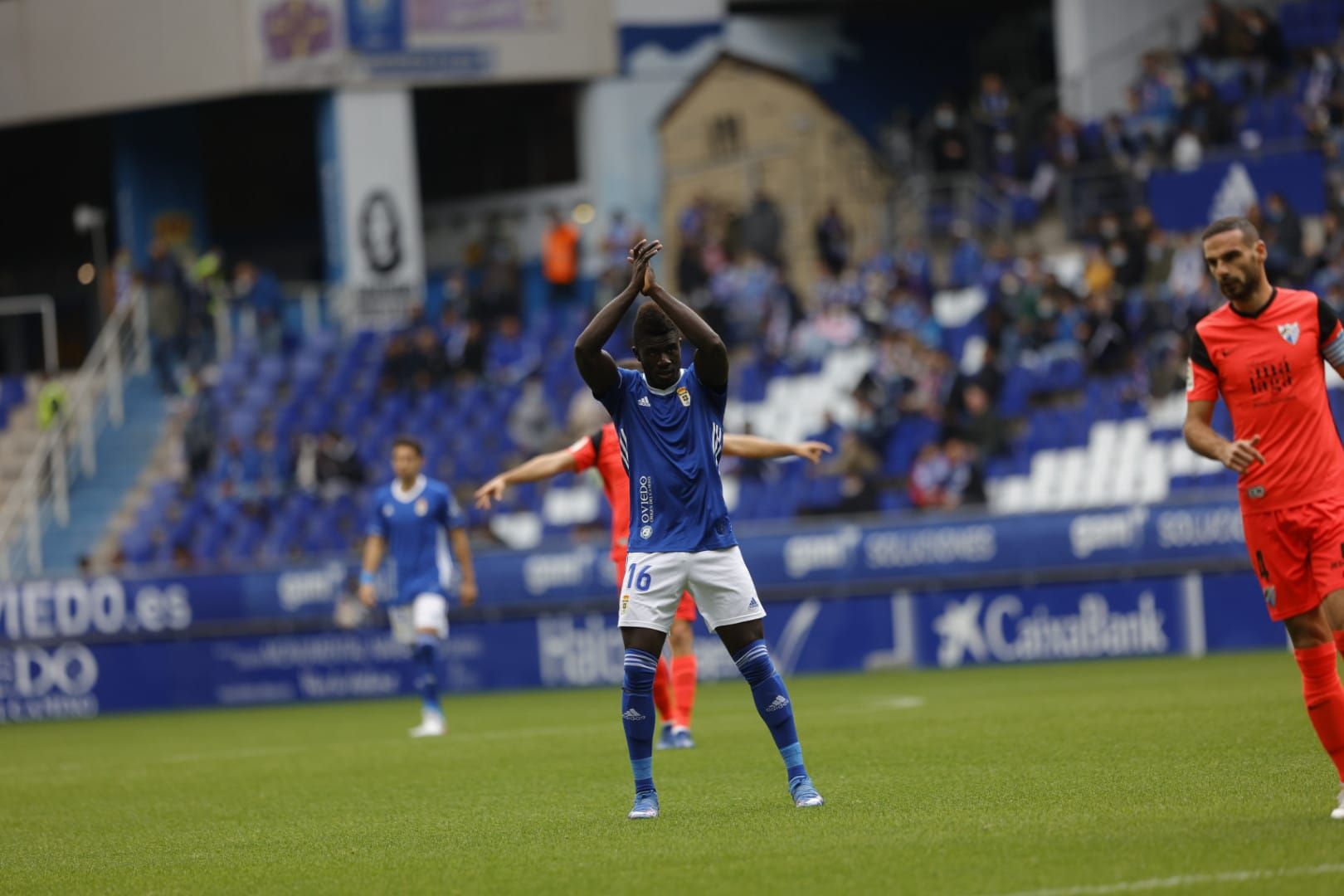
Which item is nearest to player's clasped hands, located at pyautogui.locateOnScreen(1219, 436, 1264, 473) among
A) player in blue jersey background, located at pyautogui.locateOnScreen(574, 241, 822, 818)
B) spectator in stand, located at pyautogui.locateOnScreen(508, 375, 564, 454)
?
player in blue jersey background, located at pyautogui.locateOnScreen(574, 241, 822, 818)

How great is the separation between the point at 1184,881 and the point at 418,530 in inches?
444

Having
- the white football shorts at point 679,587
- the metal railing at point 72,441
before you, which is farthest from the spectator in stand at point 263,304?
the white football shorts at point 679,587

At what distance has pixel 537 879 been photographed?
795 centimetres

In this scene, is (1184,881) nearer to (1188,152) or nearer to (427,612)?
(427,612)

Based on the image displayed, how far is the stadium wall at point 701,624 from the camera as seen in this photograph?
69.9 ft

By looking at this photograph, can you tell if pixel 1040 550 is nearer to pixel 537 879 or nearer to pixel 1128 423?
pixel 1128 423

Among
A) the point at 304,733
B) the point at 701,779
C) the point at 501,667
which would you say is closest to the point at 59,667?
the point at 501,667

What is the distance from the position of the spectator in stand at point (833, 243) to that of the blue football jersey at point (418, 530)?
51.1 ft

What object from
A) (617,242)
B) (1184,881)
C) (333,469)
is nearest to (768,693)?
(1184,881)

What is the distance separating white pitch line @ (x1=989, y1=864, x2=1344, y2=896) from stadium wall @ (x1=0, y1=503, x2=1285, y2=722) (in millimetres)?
14240

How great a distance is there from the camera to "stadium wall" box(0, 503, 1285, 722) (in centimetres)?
2131

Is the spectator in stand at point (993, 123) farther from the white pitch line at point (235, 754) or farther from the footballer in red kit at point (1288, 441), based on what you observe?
the footballer in red kit at point (1288, 441)

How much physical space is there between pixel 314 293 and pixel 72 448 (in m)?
4.98

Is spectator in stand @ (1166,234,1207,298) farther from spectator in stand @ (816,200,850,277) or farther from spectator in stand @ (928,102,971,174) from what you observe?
spectator in stand @ (816,200,850,277)
